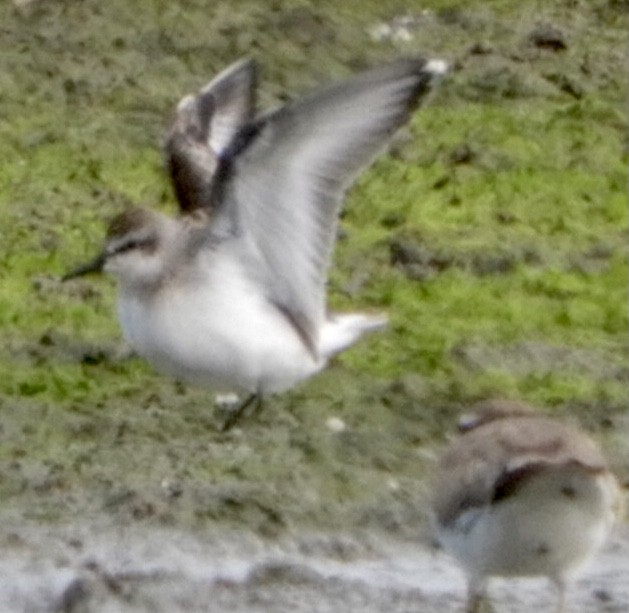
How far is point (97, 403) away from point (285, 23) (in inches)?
181

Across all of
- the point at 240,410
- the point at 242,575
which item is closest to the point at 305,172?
the point at 240,410

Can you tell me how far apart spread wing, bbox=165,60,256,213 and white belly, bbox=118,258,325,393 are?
370 millimetres

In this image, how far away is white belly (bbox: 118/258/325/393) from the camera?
430 inches

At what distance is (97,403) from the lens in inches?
444

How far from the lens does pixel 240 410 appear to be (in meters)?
11.2

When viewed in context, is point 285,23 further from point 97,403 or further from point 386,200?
point 97,403

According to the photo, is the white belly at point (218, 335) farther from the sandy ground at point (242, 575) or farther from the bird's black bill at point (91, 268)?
the sandy ground at point (242, 575)

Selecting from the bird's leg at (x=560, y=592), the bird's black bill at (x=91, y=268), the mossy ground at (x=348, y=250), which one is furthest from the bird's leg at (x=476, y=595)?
the bird's black bill at (x=91, y=268)

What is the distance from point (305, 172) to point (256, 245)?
430mm

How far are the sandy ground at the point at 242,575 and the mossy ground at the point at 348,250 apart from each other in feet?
0.60

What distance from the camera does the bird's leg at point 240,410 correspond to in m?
11.1

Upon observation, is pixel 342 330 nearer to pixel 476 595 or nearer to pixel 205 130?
pixel 205 130

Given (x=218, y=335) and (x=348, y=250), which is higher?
(x=218, y=335)

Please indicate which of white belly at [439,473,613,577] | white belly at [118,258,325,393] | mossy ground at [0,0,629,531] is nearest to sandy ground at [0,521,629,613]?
mossy ground at [0,0,629,531]
